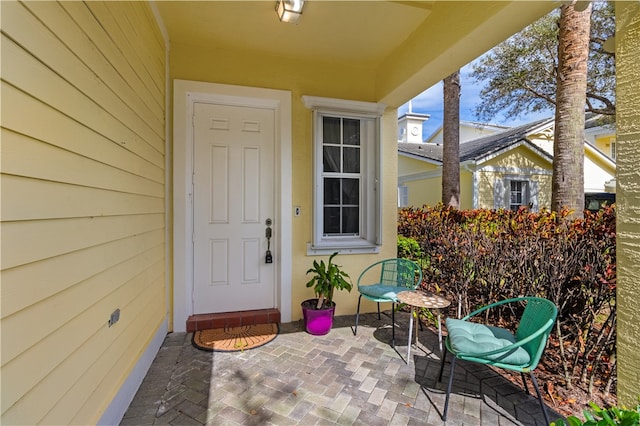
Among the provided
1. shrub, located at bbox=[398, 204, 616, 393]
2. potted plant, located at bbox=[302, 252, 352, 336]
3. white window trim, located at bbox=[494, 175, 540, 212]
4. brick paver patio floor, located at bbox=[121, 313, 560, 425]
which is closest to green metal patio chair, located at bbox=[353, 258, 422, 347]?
potted plant, located at bbox=[302, 252, 352, 336]

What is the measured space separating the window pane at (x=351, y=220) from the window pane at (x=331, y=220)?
9 cm

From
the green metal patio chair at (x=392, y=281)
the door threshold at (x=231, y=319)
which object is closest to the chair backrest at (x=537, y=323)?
the green metal patio chair at (x=392, y=281)

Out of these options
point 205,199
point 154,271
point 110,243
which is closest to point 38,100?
point 110,243

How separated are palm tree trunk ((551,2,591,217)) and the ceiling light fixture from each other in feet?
12.3

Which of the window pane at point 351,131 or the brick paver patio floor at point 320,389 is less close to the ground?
the window pane at point 351,131

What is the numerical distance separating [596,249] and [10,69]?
3.52m

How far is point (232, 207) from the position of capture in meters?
3.21

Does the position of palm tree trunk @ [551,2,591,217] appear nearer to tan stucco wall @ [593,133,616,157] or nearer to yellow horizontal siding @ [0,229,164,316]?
yellow horizontal siding @ [0,229,164,316]

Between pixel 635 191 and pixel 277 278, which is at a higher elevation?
pixel 635 191

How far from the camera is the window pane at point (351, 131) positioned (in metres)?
3.52

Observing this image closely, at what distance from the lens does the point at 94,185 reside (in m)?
1.49

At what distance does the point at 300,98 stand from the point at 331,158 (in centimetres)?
78

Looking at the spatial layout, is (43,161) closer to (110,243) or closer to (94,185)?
(94,185)

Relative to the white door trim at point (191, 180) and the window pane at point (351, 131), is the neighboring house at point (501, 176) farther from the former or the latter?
the white door trim at point (191, 180)
